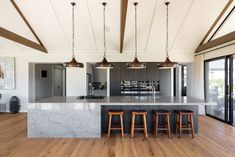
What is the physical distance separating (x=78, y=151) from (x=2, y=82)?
5.54 m

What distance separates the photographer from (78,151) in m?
3.53

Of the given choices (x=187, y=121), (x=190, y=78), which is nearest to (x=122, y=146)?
(x=187, y=121)

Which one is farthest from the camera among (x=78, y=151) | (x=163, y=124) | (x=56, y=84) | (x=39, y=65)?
(x=56, y=84)

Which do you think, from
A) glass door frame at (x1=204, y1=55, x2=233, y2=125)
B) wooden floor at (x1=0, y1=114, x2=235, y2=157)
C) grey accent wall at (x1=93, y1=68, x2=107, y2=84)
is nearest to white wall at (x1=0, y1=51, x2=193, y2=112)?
grey accent wall at (x1=93, y1=68, x2=107, y2=84)

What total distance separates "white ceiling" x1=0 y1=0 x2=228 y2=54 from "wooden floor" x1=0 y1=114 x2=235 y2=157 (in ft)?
10.7

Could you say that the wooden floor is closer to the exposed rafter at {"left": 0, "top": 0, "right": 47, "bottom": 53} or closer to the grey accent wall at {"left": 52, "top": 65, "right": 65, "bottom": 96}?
the exposed rafter at {"left": 0, "top": 0, "right": 47, "bottom": 53}

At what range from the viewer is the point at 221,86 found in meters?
5.97

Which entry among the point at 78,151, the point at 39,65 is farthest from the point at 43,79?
the point at 78,151

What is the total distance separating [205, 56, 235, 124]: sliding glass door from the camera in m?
5.48

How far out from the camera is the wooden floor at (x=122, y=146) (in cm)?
340

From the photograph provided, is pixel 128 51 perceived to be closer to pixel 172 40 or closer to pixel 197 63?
pixel 172 40

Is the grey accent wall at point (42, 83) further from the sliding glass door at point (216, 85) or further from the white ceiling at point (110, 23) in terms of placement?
the sliding glass door at point (216, 85)

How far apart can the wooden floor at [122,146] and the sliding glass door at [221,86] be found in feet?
3.60

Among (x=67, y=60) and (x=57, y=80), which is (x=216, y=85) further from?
(x=57, y=80)
